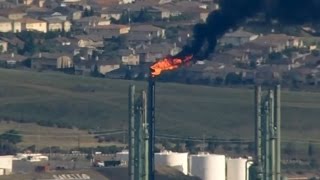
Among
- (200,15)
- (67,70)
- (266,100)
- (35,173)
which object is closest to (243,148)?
(35,173)

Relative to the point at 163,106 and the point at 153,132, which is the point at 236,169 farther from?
the point at 163,106

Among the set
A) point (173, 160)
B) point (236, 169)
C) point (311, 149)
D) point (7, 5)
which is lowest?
point (7, 5)

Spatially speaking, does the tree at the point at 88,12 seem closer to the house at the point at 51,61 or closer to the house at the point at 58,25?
the house at the point at 58,25

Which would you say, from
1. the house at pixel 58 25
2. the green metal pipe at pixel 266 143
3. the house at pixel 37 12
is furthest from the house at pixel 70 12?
the green metal pipe at pixel 266 143

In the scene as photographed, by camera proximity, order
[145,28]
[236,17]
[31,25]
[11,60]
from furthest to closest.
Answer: [31,25] < [145,28] < [11,60] < [236,17]

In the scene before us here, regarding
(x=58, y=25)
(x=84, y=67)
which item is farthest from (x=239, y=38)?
(x=84, y=67)

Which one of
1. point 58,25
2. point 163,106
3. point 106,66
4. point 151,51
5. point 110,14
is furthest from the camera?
point 110,14
